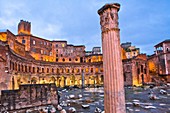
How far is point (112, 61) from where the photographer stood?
4.55 m

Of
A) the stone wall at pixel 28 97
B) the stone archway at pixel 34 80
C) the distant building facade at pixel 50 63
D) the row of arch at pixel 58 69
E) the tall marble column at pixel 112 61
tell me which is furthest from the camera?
the stone archway at pixel 34 80

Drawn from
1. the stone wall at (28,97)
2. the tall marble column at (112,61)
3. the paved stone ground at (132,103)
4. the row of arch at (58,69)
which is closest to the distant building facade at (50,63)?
the row of arch at (58,69)

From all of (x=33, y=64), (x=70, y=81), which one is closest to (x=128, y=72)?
(x=70, y=81)

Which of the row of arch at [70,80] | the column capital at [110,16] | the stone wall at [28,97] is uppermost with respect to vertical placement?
the column capital at [110,16]

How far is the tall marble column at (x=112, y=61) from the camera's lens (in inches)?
174

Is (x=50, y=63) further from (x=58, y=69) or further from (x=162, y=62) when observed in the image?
(x=162, y=62)

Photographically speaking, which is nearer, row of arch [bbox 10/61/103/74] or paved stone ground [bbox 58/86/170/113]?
paved stone ground [bbox 58/86/170/113]

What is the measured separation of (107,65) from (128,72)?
146ft

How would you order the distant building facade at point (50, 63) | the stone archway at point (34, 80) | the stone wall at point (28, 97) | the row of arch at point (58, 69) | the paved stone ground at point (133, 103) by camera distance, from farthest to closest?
the stone archway at point (34, 80)
the distant building facade at point (50, 63)
the row of arch at point (58, 69)
the paved stone ground at point (133, 103)
the stone wall at point (28, 97)

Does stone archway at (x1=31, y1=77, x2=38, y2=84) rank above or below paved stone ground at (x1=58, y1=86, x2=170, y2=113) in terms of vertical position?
above

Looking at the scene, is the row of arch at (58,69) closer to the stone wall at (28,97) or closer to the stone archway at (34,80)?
the stone archway at (34,80)

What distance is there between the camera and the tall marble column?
4422mm

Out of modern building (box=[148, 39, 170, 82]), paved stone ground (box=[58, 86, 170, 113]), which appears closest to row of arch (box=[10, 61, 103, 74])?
modern building (box=[148, 39, 170, 82])

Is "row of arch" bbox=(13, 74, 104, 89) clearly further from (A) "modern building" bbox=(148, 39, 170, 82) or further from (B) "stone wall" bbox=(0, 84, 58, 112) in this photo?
(B) "stone wall" bbox=(0, 84, 58, 112)
